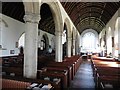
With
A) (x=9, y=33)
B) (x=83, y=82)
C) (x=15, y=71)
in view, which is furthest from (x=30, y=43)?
(x=9, y=33)

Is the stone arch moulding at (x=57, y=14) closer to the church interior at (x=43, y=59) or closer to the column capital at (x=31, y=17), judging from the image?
the church interior at (x=43, y=59)

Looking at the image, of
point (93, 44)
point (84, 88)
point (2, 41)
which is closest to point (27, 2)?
point (84, 88)

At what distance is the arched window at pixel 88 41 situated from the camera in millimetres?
26297

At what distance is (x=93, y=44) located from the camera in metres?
26.3

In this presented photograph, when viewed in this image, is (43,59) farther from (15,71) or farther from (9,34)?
(15,71)

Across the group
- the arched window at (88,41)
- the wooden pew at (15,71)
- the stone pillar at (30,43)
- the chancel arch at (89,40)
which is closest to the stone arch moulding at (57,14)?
the stone pillar at (30,43)

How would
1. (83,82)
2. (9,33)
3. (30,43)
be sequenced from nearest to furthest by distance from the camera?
(30,43), (83,82), (9,33)

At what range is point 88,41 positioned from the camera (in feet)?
86.5

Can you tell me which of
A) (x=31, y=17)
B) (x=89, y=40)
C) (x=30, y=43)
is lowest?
(x=30, y=43)

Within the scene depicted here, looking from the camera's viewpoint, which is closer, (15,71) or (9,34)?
(15,71)

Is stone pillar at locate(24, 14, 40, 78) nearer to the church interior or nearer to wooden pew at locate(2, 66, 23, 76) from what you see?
the church interior

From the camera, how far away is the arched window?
26297 millimetres

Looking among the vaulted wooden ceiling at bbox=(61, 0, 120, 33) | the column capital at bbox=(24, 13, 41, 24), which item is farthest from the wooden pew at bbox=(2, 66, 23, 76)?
the vaulted wooden ceiling at bbox=(61, 0, 120, 33)

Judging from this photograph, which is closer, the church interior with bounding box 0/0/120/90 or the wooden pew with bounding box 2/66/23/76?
the church interior with bounding box 0/0/120/90
